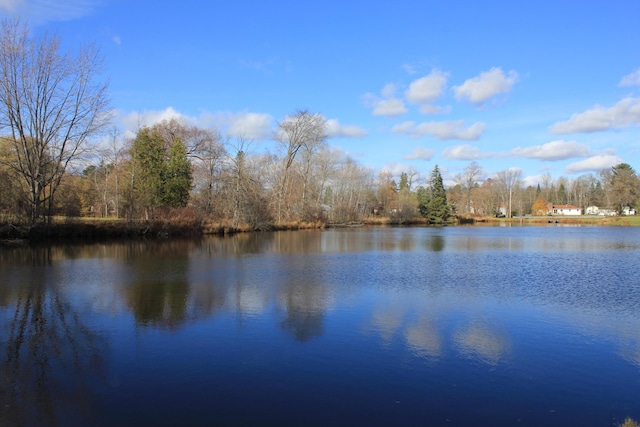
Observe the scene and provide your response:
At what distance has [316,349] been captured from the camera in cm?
697

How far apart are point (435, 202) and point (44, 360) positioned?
64.3 metres

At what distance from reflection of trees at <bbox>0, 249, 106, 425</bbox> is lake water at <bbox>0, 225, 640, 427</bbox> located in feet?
0.09

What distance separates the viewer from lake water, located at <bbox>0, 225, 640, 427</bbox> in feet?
16.1

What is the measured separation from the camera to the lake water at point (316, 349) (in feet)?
16.1

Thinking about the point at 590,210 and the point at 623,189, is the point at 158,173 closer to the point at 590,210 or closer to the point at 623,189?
the point at 623,189

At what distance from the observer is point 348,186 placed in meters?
64.6

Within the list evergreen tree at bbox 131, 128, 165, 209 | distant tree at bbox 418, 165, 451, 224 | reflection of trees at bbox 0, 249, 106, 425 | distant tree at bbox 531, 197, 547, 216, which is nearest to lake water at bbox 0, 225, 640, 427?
reflection of trees at bbox 0, 249, 106, 425

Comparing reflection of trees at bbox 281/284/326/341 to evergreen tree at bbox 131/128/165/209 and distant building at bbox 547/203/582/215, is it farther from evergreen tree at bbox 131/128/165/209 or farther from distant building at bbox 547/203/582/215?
distant building at bbox 547/203/582/215

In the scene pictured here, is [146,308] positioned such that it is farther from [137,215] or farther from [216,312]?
[137,215]

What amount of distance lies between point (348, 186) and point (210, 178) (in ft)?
89.1

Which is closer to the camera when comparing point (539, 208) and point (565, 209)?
point (539, 208)

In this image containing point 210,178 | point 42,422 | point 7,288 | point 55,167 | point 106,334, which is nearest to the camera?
point 42,422

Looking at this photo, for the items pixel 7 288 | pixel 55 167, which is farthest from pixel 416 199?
pixel 7 288

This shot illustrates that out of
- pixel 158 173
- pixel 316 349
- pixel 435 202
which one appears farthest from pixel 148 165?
pixel 435 202
